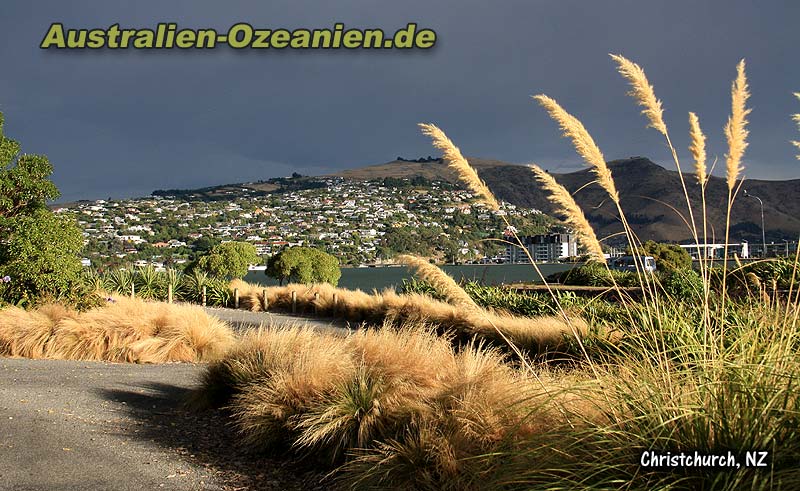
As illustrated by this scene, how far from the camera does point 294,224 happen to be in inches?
3691

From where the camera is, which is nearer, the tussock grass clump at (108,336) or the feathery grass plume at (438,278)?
the feathery grass plume at (438,278)

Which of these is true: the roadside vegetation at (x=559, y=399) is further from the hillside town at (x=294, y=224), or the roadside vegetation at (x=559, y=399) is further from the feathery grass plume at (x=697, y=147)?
the hillside town at (x=294, y=224)

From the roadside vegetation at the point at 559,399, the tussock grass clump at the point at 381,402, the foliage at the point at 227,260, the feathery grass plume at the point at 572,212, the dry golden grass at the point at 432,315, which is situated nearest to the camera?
the roadside vegetation at the point at 559,399

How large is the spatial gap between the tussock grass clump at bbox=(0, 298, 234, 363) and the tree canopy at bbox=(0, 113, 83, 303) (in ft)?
3.99

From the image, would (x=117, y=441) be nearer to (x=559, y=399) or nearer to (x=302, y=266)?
(x=559, y=399)

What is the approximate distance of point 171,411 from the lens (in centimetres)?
721

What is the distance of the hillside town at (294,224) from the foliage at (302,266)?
18.5 meters

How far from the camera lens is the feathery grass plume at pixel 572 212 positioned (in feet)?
11.1

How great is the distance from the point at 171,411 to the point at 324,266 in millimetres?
27622

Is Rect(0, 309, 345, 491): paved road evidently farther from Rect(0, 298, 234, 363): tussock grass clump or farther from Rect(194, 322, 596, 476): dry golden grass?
Rect(0, 298, 234, 363): tussock grass clump

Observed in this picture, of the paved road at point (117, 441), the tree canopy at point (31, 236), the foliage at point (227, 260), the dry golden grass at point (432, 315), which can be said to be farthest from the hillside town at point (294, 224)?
the paved road at point (117, 441)

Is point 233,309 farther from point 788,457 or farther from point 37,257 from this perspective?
point 788,457

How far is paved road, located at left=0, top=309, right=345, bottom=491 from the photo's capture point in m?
4.96

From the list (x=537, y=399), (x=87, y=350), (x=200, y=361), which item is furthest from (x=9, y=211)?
(x=537, y=399)
